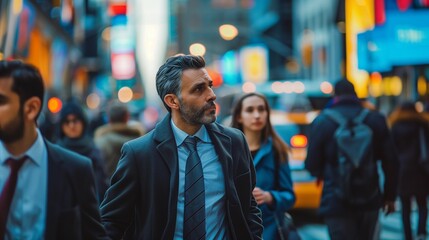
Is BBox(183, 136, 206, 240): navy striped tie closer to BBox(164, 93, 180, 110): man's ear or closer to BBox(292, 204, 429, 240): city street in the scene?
BBox(164, 93, 180, 110): man's ear

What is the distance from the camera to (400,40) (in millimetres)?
13070

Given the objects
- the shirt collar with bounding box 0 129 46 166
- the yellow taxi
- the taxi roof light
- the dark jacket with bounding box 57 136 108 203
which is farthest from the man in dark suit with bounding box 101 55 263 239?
the taxi roof light

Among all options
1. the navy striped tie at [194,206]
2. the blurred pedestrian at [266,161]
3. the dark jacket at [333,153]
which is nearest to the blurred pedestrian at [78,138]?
the blurred pedestrian at [266,161]

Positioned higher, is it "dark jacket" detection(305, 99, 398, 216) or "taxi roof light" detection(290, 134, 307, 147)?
"dark jacket" detection(305, 99, 398, 216)

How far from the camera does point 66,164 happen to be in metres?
3.38

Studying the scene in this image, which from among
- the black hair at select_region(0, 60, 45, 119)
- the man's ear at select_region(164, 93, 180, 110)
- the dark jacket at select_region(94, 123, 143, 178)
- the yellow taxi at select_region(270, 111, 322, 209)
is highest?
the black hair at select_region(0, 60, 45, 119)

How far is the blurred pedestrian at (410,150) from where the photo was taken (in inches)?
408

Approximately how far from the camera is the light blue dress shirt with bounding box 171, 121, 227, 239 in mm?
4098

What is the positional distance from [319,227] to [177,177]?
8.57 m

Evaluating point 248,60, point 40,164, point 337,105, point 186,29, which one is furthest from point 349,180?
point 248,60

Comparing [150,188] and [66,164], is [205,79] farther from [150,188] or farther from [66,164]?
[66,164]

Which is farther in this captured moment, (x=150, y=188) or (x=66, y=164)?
(x=150, y=188)

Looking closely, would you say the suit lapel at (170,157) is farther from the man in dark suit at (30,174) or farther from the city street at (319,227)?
the city street at (319,227)

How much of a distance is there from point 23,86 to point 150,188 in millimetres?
1039
